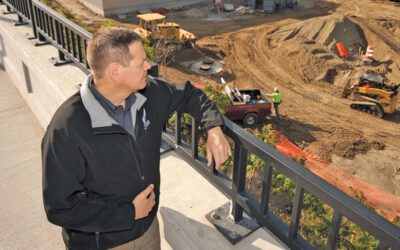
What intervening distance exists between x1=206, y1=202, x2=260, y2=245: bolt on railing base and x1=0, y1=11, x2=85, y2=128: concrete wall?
114 inches

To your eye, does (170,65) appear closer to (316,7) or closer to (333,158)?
(333,158)

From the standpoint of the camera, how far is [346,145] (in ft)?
57.1

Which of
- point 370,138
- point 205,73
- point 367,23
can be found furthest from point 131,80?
point 367,23

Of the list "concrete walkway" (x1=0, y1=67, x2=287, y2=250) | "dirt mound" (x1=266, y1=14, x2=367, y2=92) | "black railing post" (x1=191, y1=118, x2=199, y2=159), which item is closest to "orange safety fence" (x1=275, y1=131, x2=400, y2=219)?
"dirt mound" (x1=266, y1=14, x2=367, y2=92)

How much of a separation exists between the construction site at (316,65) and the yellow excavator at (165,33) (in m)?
0.25

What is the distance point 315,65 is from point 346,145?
309 inches

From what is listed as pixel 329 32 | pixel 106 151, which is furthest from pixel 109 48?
pixel 329 32

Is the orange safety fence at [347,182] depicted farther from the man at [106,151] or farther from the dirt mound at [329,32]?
the dirt mound at [329,32]

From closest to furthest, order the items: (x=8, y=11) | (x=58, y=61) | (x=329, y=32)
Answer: (x=58, y=61) → (x=8, y=11) → (x=329, y=32)

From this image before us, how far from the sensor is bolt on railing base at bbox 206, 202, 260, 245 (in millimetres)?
3485

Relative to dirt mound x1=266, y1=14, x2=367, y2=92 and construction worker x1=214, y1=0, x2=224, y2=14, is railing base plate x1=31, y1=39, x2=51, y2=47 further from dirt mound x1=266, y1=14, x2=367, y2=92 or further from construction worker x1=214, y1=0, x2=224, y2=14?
construction worker x1=214, y1=0, x2=224, y2=14

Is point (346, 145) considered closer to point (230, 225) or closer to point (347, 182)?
point (347, 182)

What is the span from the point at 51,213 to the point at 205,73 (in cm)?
2048

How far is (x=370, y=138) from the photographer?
1808 cm
